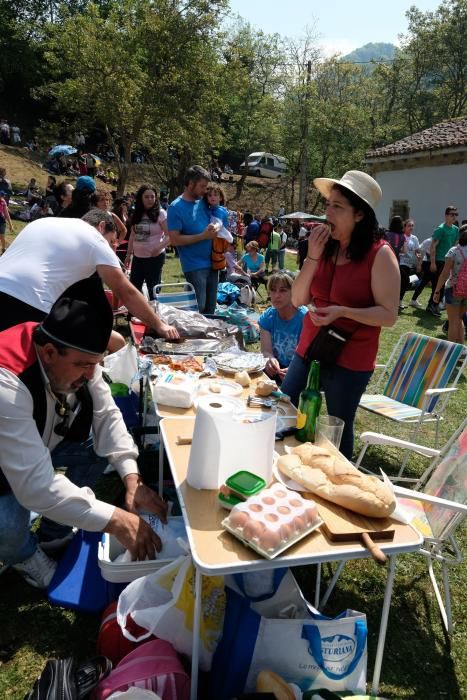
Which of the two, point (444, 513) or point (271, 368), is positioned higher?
point (271, 368)

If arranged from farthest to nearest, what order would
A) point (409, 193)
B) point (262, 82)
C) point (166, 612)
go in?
point (262, 82) → point (409, 193) → point (166, 612)

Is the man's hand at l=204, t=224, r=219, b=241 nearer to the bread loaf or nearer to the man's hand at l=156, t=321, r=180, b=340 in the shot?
the man's hand at l=156, t=321, r=180, b=340

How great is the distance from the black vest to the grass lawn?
0.59 m

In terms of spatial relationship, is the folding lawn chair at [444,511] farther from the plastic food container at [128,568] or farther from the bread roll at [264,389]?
the plastic food container at [128,568]

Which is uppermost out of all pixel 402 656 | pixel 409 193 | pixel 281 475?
pixel 409 193

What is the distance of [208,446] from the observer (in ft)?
5.00

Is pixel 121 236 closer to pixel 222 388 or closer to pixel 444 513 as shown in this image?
pixel 222 388

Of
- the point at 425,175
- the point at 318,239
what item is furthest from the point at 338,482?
the point at 425,175

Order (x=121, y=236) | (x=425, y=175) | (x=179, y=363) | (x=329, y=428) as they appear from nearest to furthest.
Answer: (x=329, y=428) → (x=179, y=363) → (x=121, y=236) → (x=425, y=175)

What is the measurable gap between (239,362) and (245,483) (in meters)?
1.41

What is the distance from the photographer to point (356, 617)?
1481 millimetres

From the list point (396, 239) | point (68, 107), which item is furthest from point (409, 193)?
→ point (68, 107)

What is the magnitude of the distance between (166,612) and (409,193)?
1782 centimetres

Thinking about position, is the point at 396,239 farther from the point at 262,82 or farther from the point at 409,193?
the point at 262,82
